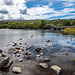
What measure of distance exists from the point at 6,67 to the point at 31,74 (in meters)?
4.57

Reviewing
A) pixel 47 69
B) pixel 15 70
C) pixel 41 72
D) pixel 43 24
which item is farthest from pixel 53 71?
pixel 43 24

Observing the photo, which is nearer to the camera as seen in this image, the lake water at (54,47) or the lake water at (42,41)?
the lake water at (54,47)

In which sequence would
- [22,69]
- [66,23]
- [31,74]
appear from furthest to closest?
1. [66,23]
2. [22,69]
3. [31,74]

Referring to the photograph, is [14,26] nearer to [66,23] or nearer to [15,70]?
[66,23]

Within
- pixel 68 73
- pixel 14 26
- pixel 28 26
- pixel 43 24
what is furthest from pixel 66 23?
pixel 68 73

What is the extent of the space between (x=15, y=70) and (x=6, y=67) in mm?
1982

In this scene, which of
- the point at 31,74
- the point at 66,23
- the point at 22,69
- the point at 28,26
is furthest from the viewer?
the point at 66,23

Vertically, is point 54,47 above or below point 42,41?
above

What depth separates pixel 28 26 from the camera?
582ft

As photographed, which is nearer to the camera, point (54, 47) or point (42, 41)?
point (54, 47)

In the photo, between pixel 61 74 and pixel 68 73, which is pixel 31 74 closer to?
pixel 61 74

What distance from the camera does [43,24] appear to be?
582ft

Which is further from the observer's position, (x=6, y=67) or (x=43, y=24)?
(x=43, y=24)

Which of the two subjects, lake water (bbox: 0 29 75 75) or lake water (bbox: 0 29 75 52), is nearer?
lake water (bbox: 0 29 75 75)
